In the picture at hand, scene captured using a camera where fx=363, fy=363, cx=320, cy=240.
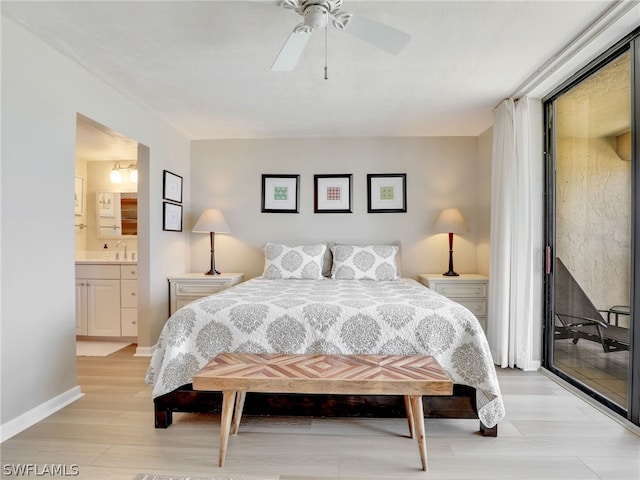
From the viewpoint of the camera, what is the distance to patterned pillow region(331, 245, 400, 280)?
12.3 ft

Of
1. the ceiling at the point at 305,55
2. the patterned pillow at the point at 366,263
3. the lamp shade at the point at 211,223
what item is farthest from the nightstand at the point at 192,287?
the ceiling at the point at 305,55

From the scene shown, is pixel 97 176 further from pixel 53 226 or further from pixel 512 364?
pixel 512 364

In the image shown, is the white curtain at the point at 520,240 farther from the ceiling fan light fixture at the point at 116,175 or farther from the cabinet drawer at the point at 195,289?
the ceiling fan light fixture at the point at 116,175

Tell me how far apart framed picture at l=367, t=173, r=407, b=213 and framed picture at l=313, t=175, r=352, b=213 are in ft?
0.85

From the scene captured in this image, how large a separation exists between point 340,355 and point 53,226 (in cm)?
204

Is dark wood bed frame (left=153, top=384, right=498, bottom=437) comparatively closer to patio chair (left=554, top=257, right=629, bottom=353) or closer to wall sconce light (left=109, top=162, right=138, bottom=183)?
patio chair (left=554, top=257, right=629, bottom=353)

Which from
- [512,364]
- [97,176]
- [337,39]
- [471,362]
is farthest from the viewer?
[97,176]

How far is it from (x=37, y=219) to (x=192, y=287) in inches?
68.2

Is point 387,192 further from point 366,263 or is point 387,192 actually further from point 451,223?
point 366,263

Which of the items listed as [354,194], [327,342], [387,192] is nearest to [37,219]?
[327,342]

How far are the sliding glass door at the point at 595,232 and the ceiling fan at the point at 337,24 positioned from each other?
150cm

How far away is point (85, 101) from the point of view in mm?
2686

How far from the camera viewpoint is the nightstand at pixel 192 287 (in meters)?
3.79

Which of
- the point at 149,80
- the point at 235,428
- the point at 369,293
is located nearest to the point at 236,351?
the point at 235,428
